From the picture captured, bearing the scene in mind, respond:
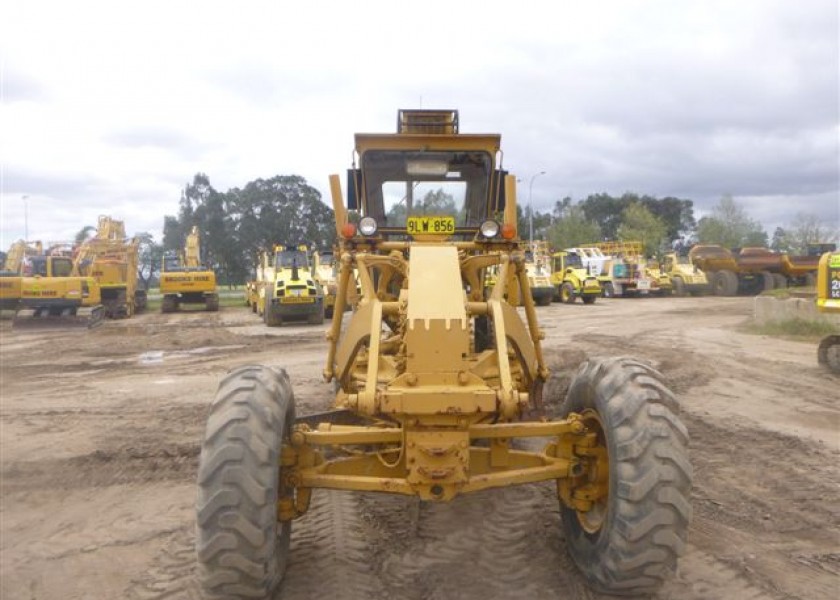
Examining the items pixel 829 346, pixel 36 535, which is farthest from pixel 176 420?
pixel 829 346

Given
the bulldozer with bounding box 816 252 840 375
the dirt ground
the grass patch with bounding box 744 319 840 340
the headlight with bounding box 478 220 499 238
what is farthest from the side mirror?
the grass patch with bounding box 744 319 840 340

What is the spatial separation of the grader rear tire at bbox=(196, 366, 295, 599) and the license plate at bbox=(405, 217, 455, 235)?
2617 millimetres

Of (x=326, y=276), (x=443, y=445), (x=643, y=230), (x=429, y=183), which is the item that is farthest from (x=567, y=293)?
(x=643, y=230)

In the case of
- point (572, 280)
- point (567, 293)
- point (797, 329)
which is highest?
point (572, 280)

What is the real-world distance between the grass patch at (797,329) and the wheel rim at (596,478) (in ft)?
46.6

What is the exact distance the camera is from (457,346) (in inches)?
160

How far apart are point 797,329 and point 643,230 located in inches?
2001

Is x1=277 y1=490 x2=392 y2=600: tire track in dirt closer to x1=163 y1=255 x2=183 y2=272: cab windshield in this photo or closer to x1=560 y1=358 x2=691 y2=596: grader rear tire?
x1=560 y1=358 x2=691 y2=596: grader rear tire

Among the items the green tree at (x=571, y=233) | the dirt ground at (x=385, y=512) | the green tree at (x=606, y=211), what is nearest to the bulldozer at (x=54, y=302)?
the dirt ground at (x=385, y=512)

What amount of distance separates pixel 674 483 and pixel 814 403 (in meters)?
6.93

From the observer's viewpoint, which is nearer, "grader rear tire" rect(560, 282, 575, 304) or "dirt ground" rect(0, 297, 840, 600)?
"dirt ground" rect(0, 297, 840, 600)

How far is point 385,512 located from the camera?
5.31m

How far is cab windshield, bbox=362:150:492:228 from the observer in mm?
6504

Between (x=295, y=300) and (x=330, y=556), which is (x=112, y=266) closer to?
(x=295, y=300)
